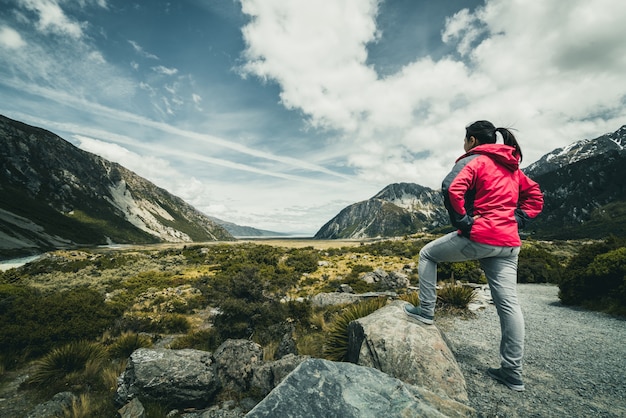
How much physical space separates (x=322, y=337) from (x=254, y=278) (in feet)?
21.5

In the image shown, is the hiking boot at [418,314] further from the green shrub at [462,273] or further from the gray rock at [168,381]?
the green shrub at [462,273]

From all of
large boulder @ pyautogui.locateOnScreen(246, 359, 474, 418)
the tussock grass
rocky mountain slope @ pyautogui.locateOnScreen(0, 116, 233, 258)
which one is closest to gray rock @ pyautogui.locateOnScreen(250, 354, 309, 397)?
large boulder @ pyautogui.locateOnScreen(246, 359, 474, 418)

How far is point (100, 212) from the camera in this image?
458 ft

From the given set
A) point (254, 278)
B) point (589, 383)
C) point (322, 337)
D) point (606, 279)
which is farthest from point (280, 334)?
point (606, 279)

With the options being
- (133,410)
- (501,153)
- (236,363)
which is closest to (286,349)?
(236,363)

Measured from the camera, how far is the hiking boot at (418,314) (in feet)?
14.9

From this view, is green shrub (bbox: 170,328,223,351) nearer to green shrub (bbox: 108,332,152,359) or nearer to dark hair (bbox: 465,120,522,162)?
green shrub (bbox: 108,332,152,359)

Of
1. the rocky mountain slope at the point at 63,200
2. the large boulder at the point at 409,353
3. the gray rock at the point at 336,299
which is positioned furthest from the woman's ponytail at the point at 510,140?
the rocky mountain slope at the point at 63,200

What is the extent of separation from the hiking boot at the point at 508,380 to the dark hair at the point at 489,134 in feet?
10.0

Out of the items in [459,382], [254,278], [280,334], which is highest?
[459,382]

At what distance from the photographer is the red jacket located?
3.43 meters

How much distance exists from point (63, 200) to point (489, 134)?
17408 centimetres

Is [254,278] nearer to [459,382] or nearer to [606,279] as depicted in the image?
[459,382]

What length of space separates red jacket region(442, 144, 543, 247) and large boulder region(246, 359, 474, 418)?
1949 millimetres
